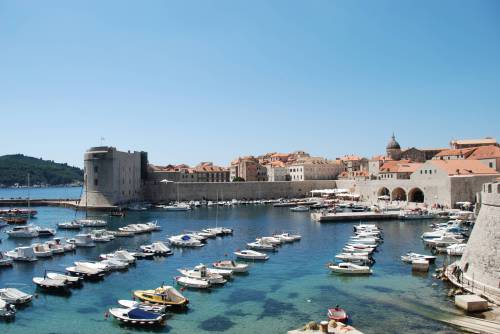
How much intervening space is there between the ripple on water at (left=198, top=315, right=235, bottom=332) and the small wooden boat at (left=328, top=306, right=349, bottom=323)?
3.66 metres

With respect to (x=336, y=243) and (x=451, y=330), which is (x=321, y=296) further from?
(x=336, y=243)

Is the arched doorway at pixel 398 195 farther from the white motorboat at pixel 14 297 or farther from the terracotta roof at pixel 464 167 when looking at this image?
the white motorboat at pixel 14 297

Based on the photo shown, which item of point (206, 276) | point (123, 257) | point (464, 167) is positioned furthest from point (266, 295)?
point (464, 167)

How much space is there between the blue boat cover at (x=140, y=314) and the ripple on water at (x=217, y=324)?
73.1 inches

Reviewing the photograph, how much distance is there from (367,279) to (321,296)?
4.13 m

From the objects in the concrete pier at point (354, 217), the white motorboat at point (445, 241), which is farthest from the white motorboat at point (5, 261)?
the concrete pier at point (354, 217)

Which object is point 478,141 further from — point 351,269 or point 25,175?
point 25,175

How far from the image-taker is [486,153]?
66312 mm

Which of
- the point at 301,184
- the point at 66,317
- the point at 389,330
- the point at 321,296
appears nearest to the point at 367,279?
the point at 321,296

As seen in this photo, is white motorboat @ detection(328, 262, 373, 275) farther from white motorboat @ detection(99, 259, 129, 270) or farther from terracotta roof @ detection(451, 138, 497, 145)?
terracotta roof @ detection(451, 138, 497, 145)

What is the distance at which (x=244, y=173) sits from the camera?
94.3m

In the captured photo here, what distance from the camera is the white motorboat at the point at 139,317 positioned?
18.3 m

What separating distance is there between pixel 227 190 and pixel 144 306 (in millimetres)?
61118

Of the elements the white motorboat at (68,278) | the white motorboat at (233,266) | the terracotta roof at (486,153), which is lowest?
the white motorboat at (68,278)
